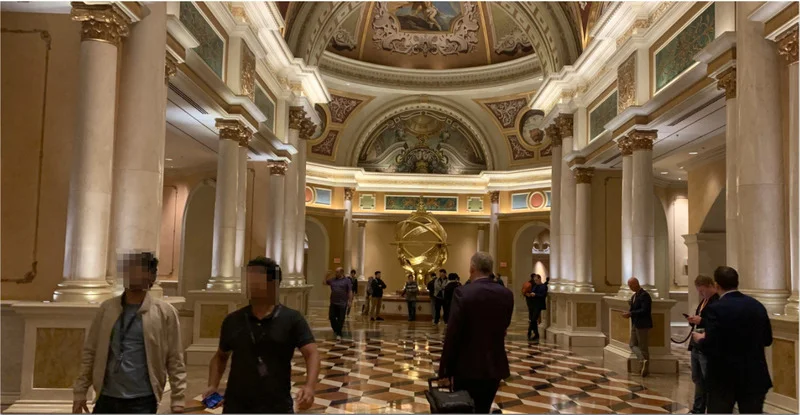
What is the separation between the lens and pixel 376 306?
18281 mm

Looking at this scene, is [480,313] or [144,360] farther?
[480,313]

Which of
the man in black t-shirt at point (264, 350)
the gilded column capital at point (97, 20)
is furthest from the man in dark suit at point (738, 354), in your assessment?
the gilded column capital at point (97, 20)

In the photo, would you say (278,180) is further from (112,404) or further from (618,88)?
Answer: (112,404)

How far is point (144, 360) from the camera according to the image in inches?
127

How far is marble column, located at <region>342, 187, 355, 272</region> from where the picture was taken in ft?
82.4

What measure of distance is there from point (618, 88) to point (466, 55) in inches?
549

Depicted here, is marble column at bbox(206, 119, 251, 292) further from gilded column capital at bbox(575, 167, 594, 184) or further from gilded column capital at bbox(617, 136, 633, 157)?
gilded column capital at bbox(575, 167, 594, 184)

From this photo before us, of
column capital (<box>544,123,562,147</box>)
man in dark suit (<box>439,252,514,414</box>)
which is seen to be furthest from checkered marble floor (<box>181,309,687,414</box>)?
column capital (<box>544,123,562,147</box>)

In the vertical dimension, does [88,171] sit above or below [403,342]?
above

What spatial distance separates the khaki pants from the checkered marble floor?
448 centimetres

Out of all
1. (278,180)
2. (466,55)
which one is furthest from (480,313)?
(466,55)

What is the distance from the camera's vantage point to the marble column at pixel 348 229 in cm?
2511

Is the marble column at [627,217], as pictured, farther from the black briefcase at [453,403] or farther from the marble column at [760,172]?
the black briefcase at [453,403]

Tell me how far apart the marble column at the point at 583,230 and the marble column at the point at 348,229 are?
1257 centimetres
